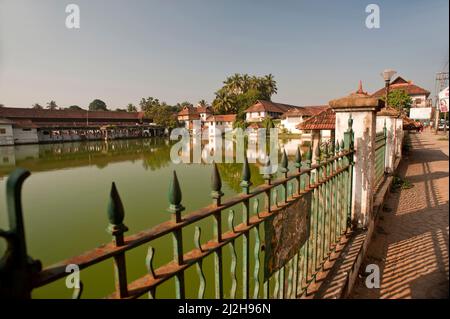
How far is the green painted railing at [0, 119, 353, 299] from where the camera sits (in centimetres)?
77

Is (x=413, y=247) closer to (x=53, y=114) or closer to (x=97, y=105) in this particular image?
(x=53, y=114)

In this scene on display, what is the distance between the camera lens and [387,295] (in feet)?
9.30

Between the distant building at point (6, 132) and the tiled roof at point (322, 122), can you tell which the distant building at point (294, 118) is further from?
the distant building at point (6, 132)

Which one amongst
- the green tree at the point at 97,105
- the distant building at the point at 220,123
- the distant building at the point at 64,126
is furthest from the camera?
the green tree at the point at 97,105

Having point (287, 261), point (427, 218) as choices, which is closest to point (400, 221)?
point (427, 218)

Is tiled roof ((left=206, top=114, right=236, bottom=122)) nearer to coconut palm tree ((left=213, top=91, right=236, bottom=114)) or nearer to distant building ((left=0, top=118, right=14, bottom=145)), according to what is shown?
coconut palm tree ((left=213, top=91, right=236, bottom=114))

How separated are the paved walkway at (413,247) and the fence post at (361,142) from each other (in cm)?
60

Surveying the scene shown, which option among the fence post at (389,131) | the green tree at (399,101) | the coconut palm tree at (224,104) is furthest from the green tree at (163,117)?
the fence post at (389,131)

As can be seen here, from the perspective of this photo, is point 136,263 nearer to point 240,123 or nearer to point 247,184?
point 247,184

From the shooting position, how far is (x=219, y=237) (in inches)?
61.4

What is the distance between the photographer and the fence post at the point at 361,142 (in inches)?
145

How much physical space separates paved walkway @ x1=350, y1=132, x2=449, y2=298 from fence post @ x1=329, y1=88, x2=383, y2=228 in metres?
0.60

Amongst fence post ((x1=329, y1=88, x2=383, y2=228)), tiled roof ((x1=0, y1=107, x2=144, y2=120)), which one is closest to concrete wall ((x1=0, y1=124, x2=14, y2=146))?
tiled roof ((x1=0, y1=107, x2=144, y2=120))

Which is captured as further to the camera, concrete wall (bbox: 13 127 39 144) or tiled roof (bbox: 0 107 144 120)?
tiled roof (bbox: 0 107 144 120)
